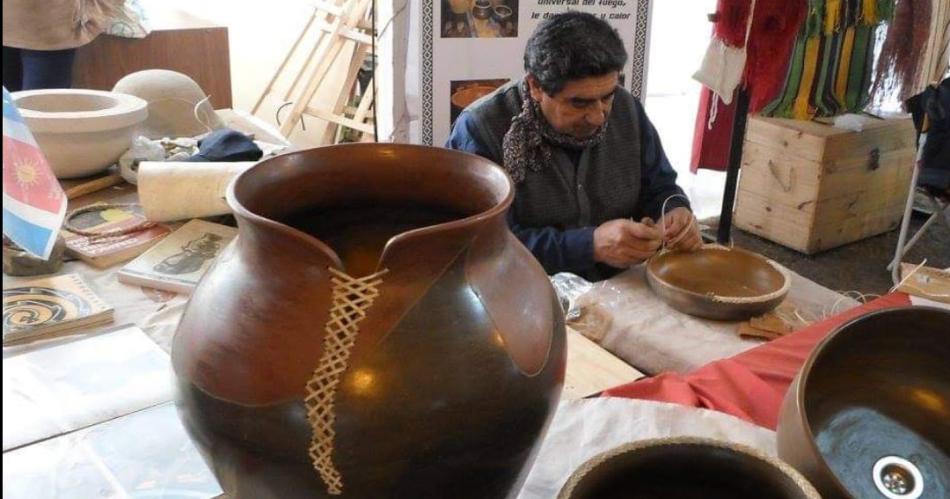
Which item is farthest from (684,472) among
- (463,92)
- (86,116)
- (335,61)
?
(335,61)

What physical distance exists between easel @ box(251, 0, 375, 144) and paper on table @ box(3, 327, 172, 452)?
271 cm

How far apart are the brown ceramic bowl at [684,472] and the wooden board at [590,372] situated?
278 millimetres

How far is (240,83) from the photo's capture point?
4.56 metres

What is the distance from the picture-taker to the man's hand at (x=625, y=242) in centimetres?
171

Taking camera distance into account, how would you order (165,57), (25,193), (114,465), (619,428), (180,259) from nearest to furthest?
1. (25,193)
2. (114,465)
3. (619,428)
4. (180,259)
5. (165,57)

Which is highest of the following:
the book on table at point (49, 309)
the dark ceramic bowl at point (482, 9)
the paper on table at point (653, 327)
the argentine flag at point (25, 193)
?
the dark ceramic bowl at point (482, 9)

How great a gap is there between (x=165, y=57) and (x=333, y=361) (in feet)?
9.24

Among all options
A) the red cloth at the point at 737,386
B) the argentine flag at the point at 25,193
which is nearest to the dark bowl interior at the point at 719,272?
the red cloth at the point at 737,386

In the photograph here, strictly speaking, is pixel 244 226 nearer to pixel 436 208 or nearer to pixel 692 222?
pixel 436 208

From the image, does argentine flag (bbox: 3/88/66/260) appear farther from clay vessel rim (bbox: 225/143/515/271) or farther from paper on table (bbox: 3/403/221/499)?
paper on table (bbox: 3/403/221/499)

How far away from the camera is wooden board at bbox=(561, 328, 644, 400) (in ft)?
3.45

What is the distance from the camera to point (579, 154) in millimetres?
1877

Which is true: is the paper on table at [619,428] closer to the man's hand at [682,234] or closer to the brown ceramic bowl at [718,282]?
the brown ceramic bowl at [718,282]

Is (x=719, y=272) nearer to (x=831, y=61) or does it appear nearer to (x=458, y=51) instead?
(x=458, y=51)
